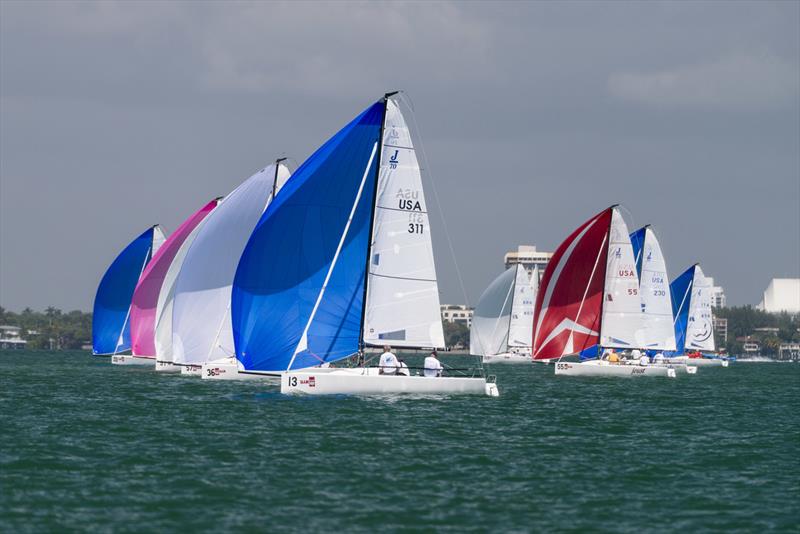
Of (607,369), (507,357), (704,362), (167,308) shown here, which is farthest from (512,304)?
(167,308)

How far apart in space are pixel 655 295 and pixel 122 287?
3272 centimetres

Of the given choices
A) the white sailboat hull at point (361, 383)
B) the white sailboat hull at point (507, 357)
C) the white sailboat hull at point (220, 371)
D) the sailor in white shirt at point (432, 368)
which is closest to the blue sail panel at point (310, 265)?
the white sailboat hull at point (361, 383)

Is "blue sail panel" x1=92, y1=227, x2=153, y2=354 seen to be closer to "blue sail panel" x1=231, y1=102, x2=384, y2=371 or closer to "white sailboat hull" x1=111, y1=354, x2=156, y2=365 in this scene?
"white sailboat hull" x1=111, y1=354, x2=156, y2=365

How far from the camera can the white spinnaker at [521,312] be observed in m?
114

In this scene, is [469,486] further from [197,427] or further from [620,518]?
[197,427]

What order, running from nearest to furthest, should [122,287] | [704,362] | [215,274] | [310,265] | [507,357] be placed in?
[310,265] < [215,274] < [122,287] < [507,357] < [704,362]

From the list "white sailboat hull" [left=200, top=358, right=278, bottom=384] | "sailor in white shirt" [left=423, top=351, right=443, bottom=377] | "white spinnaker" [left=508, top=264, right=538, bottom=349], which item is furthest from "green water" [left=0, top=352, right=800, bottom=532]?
"white spinnaker" [left=508, top=264, right=538, bottom=349]

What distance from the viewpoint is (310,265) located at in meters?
40.0

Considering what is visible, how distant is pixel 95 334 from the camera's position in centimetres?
8612

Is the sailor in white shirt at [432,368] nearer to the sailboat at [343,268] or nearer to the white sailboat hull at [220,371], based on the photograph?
the sailboat at [343,268]

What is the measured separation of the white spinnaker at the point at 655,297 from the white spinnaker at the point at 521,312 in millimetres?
32788

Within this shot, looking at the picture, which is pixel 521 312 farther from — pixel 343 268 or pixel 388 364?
pixel 388 364

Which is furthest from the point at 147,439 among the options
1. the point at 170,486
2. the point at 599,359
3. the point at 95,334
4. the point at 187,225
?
the point at 95,334

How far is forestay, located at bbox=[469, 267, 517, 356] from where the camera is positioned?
115312mm
